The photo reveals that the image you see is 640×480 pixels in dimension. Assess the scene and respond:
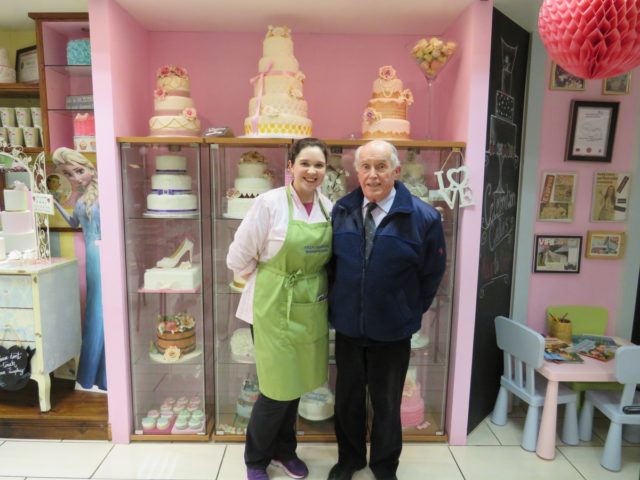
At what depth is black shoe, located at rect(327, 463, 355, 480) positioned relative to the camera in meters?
2.20

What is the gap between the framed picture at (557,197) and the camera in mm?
2795

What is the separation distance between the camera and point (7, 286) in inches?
96.5

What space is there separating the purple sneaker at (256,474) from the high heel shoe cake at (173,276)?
1.01 meters

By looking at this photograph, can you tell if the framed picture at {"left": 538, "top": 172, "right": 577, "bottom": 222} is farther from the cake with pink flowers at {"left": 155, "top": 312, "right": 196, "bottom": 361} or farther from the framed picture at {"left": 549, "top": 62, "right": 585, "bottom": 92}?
the cake with pink flowers at {"left": 155, "top": 312, "right": 196, "bottom": 361}

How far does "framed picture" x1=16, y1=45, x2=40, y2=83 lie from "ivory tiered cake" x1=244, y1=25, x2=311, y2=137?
1.51 m

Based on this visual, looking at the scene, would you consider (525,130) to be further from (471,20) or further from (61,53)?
(61,53)

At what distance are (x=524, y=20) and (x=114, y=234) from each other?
2.74m

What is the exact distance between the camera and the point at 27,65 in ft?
9.10

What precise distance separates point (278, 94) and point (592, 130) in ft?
6.48

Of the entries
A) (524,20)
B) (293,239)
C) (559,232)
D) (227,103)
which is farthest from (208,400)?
(524,20)

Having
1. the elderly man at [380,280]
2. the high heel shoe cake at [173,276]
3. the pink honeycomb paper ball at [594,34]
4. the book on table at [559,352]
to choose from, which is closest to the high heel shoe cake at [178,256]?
the high heel shoe cake at [173,276]

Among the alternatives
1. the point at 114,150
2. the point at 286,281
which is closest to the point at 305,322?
the point at 286,281

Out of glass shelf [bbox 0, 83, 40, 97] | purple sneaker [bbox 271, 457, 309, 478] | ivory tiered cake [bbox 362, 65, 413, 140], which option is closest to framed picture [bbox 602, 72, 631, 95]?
ivory tiered cake [bbox 362, 65, 413, 140]

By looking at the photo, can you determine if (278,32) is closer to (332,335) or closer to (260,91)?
(260,91)
